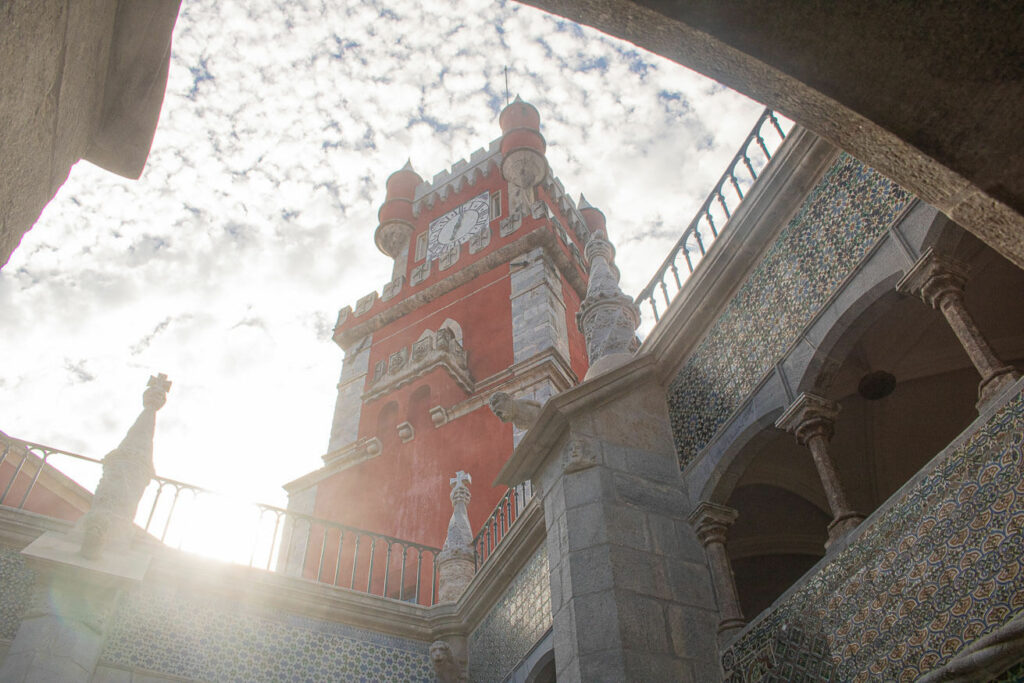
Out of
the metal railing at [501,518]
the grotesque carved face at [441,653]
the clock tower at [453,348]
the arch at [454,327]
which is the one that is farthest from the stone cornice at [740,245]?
the arch at [454,327]

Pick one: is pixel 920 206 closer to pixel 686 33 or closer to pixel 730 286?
pixel 730 286

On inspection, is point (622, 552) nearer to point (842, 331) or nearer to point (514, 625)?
point (842, 331)

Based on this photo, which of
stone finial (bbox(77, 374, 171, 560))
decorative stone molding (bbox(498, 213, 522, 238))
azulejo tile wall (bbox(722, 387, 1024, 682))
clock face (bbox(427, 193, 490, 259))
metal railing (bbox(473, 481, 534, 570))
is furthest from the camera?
clock face (bbox(427, 193, 490, 259))

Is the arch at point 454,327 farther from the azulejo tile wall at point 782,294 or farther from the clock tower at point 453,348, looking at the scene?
the azulejo tile wall at point 782,294

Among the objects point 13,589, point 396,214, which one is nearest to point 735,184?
point 13,589

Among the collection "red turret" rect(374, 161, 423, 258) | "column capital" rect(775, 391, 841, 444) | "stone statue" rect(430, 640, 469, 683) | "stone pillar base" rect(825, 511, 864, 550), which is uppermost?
"red turret" rect(374, 161, 423, 258)

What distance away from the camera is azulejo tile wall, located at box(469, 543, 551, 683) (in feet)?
20.3

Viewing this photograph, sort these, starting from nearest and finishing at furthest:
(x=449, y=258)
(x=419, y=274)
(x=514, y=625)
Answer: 1. (x=514, y=625)
2. (x=449, y=258)
3. (x=419, y=274)

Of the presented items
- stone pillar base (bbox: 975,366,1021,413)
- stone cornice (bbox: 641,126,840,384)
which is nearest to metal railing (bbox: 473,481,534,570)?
stone cornice (bbox: 641,126,840,384)

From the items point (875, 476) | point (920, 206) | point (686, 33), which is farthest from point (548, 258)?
point (686, 33)

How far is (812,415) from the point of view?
15.2 feet

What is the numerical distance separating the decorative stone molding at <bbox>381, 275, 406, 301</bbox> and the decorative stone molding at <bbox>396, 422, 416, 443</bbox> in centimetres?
433

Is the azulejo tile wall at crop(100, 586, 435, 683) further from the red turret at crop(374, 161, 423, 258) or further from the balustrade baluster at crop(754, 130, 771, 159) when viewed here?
the red turret at crop(374, 161, 423, 258)

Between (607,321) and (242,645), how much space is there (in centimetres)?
419
